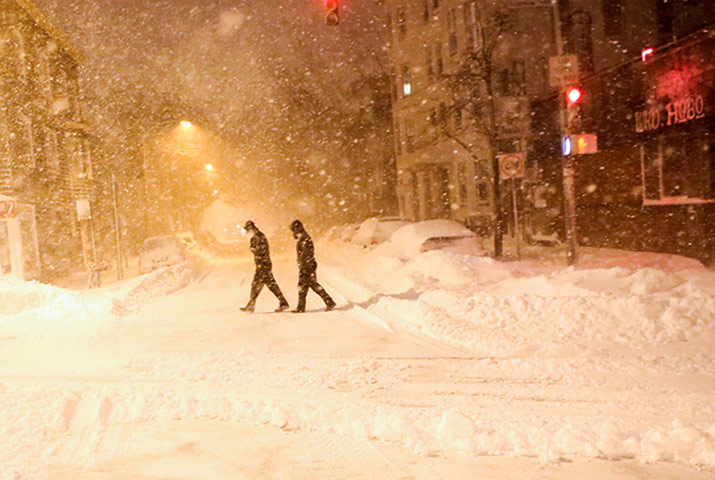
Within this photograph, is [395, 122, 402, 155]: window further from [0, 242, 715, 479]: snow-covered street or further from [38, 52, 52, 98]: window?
[0, 242, 715, 479]: snow-covered street

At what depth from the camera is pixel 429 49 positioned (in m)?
37.1

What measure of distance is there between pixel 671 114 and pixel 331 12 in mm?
9189

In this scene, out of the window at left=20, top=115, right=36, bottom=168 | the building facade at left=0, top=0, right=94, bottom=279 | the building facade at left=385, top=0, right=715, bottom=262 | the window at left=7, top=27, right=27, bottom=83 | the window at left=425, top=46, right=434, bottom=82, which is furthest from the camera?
the window at left=425, top=46, right=434, bottom=82

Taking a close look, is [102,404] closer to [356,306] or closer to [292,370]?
[292,370]

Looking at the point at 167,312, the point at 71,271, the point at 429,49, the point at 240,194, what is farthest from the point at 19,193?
the point at 240,194

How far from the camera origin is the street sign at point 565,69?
13391 millimetres

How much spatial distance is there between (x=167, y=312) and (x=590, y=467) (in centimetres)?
981

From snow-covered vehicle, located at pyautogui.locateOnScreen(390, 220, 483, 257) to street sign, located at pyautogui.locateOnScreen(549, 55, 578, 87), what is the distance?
6.19 m

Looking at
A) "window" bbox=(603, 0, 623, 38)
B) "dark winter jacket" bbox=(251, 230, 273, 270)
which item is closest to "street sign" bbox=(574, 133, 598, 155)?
"dark winter jacket" bbox=(251, 230, 273, 270)

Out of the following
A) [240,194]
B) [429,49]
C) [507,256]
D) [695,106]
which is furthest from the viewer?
[240,194]

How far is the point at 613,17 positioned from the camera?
2531cm

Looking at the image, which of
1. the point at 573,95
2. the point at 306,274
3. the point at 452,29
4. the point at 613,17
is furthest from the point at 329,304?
the point at 452,29

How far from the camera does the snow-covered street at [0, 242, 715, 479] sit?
4.46 m

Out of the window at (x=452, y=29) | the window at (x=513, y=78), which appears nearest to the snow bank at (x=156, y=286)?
the window at (x=513, y=78)
